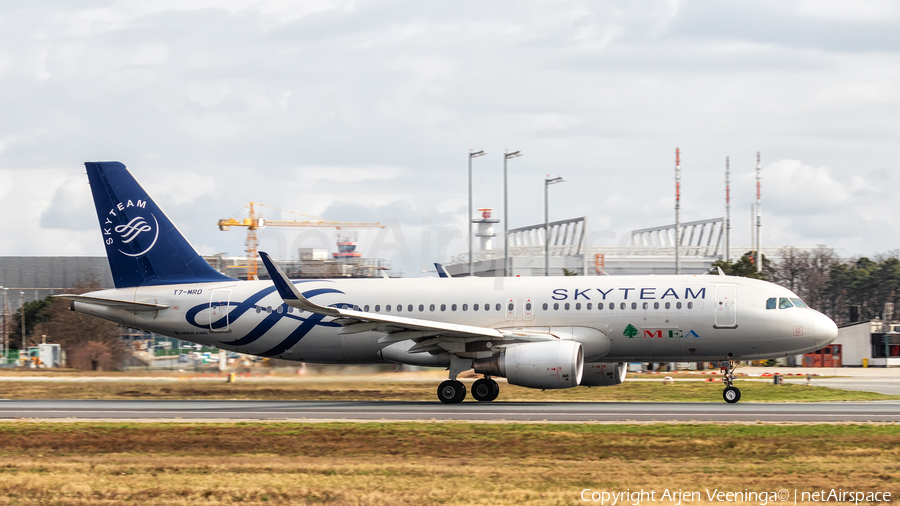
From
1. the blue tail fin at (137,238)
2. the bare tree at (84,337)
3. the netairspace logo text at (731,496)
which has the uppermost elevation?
the blue tail fin at (137,238)

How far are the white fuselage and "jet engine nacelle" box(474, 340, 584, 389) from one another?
1.98 metres

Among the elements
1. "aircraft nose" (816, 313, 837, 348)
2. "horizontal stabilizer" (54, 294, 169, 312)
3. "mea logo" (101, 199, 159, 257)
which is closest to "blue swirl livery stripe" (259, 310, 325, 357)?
"horizontal stabilizer" (54, 294, 169, 312)

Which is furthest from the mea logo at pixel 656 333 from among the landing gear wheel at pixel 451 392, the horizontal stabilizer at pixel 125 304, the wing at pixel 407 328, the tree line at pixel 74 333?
the tree line at pixel 74 333

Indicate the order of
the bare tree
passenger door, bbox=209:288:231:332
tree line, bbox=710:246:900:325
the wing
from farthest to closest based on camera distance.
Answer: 1. tree line, bbox=710:246:900:325
2. the bare tree
3. passenger door, bbox=209:288:231:332
4. the wing

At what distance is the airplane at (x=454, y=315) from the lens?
2908cm

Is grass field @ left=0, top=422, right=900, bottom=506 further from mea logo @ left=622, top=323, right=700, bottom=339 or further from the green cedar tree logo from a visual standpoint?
the green cedar tree logo

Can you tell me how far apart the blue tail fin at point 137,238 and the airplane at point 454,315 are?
0.11 ft

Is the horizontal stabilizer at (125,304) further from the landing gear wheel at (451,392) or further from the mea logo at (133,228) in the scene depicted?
the landing gear wheel at (451,392)

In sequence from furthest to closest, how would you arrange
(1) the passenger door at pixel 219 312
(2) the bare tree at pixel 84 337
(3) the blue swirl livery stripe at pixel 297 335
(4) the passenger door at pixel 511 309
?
(2) the bare tree at pixel 84 337, (1) the passenger door at pixel 219 312, (3) the blue swirl livery stripe at pixel 297 335, (4) the passenger door at pixel 511 309

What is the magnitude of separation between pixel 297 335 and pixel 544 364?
9.00 m

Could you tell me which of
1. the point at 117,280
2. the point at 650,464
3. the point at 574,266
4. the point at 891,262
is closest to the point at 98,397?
the point at 117,280

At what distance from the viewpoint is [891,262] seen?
12288 cm

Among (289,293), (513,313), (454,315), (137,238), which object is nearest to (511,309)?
(513,313)

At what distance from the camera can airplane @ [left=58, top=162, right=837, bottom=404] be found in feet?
95.4
